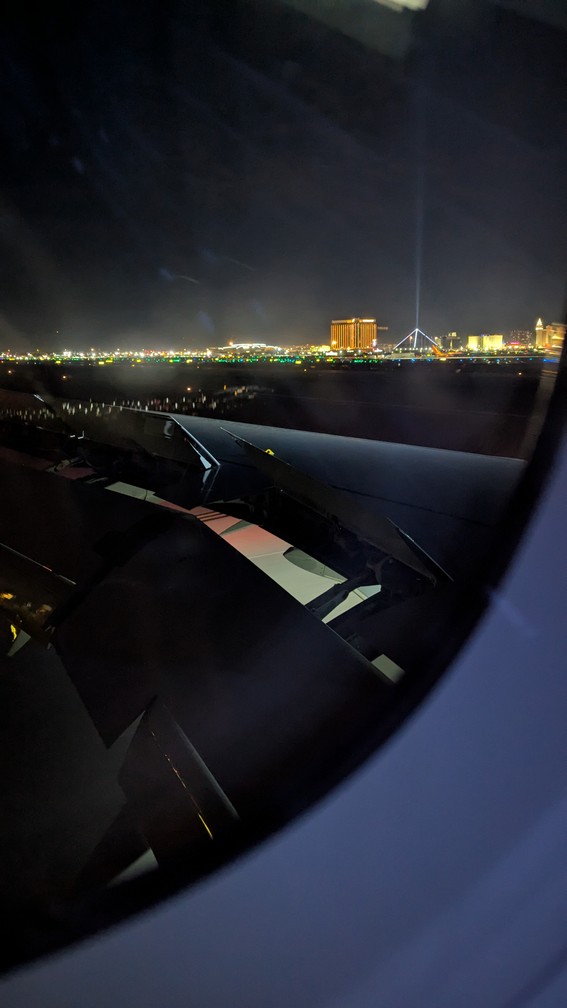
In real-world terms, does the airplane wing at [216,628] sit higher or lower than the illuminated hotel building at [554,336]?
lower

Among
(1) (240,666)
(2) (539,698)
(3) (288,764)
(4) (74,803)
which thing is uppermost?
(2) (539,698)

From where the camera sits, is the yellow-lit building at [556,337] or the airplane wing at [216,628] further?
the airplane wing at [216,628]

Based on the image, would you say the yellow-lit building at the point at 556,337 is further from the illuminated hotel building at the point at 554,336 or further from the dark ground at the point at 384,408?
the dark ground at the point at 384,408

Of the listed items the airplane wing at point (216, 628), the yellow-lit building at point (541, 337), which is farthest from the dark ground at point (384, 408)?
the yellow-lit building at point (541, 337)

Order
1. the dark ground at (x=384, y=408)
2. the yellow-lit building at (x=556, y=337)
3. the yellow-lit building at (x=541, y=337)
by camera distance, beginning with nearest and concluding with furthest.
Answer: the yellow-lit building at (x=556, y=337)
the yellow-lit building at (x=541, y=337)
the dark ground at (x=384, y=408)

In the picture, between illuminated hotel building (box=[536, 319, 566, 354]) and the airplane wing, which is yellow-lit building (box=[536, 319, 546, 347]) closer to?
illuminated hotel building (box=[536, 319, 566, 354])

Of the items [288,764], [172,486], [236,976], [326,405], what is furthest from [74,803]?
[326,405]

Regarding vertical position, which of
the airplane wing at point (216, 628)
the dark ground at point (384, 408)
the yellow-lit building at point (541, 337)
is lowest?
the airplane wing at point (216, 628)

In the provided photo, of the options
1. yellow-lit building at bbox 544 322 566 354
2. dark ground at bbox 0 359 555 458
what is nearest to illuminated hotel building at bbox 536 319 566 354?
yellow-lit building at bbox 544 322 566 354

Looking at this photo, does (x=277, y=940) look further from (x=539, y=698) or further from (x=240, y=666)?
(x=240, y=666)

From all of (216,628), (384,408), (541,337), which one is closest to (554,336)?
(541,337)

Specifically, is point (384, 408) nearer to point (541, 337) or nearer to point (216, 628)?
point (216, 628)
